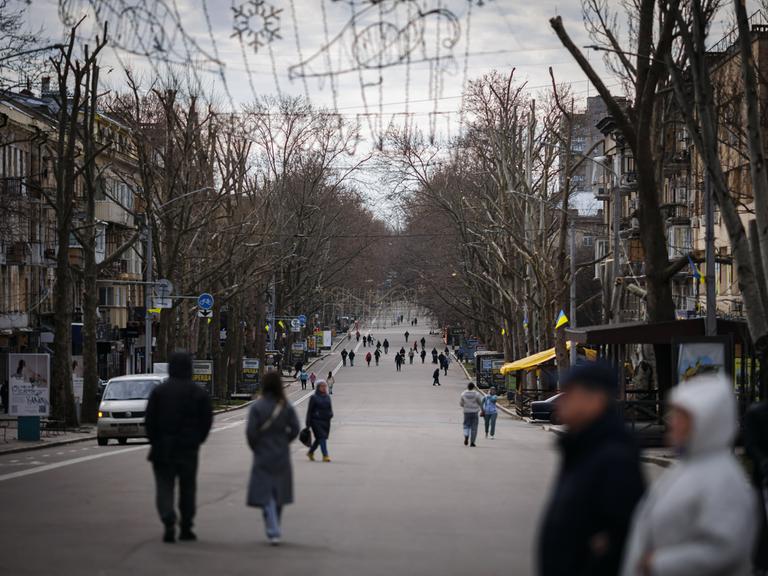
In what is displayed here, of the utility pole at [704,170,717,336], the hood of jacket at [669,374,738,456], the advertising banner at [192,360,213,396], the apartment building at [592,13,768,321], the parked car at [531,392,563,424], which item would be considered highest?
the apartment building at [592,13,768,321]

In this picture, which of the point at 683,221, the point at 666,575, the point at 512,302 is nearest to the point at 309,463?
the point at 666,575

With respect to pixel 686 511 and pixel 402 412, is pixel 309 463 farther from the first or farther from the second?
pixel 402 412

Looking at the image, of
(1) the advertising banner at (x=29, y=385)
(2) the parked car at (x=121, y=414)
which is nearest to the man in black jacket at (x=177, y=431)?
(2) the parked car at (x=121, y=414)

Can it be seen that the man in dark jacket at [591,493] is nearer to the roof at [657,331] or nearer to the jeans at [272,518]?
the jeans at [272,518]

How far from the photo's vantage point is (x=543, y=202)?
56.2 m

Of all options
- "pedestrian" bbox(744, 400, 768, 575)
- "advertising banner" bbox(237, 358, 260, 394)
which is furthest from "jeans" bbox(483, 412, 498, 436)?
"advertising banner" bbox(237, 358, 260, 394)

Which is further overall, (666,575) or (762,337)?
(762,337)

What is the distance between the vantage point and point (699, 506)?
17.4 ft

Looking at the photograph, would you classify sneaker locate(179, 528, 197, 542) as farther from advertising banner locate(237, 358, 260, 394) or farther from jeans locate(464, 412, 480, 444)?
advertising banner locate(237, 358, 260, 394)

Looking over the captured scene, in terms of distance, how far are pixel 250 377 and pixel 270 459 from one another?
195ft

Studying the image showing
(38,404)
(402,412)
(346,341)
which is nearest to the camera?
(38,404)

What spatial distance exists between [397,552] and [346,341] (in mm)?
138647

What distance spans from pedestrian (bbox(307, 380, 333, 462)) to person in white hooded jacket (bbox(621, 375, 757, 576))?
19898 mm

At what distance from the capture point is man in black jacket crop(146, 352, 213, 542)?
12.6m
